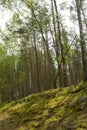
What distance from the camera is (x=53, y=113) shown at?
35.7 feet

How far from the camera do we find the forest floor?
9.14m

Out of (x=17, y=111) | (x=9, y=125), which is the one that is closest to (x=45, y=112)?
(x=9, y=125)

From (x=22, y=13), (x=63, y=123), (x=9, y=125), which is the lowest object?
(x=9, y=125)

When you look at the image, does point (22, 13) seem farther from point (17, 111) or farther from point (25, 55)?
point (25, 55)

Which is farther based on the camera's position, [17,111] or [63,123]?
[17,111]

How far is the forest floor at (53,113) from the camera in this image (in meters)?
9.14

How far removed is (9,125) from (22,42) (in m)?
26.3

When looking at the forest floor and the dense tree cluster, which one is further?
the dense tree cluster

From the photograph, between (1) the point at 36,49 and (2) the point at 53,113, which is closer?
(2) the point at 53,113

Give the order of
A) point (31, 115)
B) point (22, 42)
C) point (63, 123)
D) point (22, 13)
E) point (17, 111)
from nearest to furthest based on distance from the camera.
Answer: point (63, 123), point (31, 115), point (17, 111), point (22, 13), point (22, 42)

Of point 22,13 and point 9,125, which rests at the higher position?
point 22,13

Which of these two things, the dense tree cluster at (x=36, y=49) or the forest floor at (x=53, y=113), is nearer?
the forest floor at (x=53, y=113)

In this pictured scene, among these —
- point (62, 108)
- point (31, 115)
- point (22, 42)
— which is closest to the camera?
point (62, 108)

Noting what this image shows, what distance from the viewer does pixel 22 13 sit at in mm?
18844
